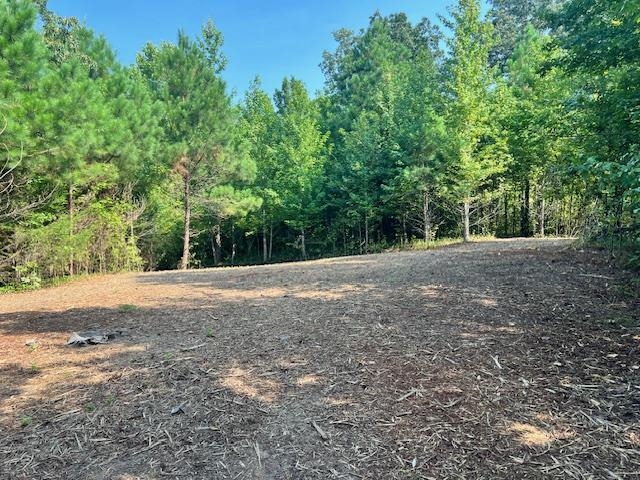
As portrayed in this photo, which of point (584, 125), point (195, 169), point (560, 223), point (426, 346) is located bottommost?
Answer: point (426, 346)

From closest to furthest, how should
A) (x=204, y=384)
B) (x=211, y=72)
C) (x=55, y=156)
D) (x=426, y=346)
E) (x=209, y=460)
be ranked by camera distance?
(x=209, y=460) < (x=204, y=384) < (x=426, y=346) < (x=55, y=156) < (x=211, y=72)

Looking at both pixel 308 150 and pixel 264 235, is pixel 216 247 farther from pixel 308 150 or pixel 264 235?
pixel 308 150

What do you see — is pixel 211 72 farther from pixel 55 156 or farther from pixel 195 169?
pixel 55 156

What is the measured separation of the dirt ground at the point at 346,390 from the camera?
203cm

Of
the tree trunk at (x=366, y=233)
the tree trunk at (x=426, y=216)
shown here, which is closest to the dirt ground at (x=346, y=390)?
the tree trunk at (x=426, y=216)

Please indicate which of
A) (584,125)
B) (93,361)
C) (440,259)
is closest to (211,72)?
(440,259)

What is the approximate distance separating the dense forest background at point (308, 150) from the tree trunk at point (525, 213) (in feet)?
0.31

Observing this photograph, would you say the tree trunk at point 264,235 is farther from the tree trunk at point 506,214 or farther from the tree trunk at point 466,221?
the tree trunk at point 506,214

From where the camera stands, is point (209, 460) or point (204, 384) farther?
point (204, 384)

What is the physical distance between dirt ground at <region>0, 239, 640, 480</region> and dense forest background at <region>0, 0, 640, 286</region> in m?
1.31

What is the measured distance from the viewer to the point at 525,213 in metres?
17.0

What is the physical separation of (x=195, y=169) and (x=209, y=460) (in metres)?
13.5

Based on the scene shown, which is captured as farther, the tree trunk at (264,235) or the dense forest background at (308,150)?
the tree trunk at (264,235)

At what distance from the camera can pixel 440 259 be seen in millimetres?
7656
